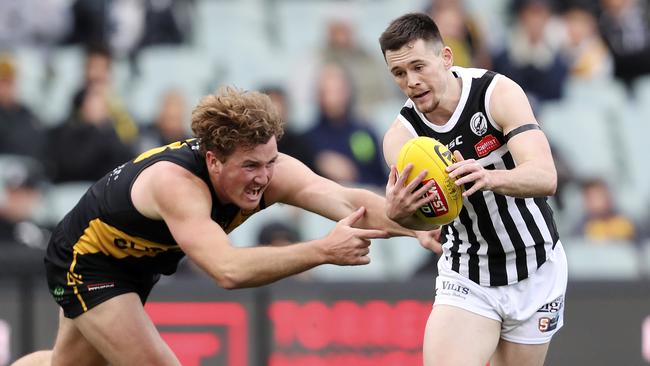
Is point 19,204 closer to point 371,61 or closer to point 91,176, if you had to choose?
point 91,176

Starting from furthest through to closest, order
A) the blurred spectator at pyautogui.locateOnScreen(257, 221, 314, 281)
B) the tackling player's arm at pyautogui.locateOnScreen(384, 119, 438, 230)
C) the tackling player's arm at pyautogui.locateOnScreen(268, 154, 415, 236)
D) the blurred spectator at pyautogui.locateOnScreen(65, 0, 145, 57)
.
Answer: the blurred spectator at pyautogui.locateOnScreen(65, 0, 145, 57) → the blurred spectator at pyautogui.locateOnScreen(257, 221, 314, 281) → the tackling player's arm at pyautogui.locateOnScreen(268, 154, 415, 236) → the tackling player's arm at pyautogui.locateOnScreen(384, 119, 438, 230)

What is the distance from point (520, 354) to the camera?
6.86 meters

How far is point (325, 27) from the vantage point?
13617 millimetres

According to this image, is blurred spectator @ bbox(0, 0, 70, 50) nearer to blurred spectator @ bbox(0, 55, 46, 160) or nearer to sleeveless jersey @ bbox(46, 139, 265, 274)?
blurred spectator @ bbox(0, 55, 46, 160)

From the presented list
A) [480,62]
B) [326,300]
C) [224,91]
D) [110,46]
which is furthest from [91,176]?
[224,91]

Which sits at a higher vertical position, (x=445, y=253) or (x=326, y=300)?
(x=445, y=253)

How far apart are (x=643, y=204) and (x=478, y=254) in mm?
6619

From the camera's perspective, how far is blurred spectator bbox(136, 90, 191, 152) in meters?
11.8

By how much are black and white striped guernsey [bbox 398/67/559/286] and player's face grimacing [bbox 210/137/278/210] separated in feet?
2.84

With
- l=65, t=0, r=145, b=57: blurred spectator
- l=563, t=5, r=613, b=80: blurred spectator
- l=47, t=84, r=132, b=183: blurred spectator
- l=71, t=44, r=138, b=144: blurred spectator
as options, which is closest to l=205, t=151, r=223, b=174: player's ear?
l=47, t=84, r=132, b=183: blurred spectator

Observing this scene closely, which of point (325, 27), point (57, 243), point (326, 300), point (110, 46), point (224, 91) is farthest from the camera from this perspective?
point (325, 27)

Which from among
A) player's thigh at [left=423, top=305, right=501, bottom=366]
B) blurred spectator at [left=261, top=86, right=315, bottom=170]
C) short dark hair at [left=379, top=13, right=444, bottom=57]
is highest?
short dark hair at [left=379, top=13, right=444, bottom=57]

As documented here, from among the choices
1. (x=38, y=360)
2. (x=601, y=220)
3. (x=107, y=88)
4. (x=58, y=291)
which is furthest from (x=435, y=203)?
(x=107, y=88)

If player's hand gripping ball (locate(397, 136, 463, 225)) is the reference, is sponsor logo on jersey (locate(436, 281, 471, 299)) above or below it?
below
